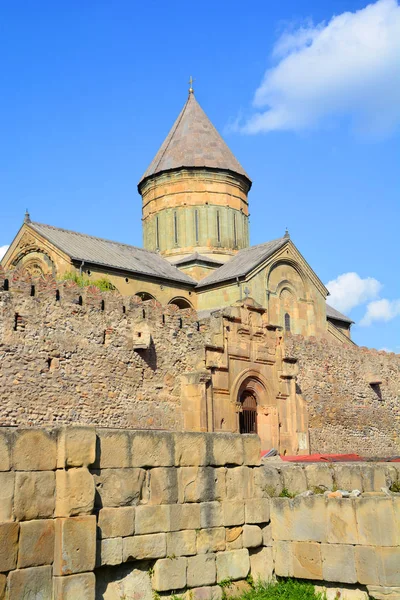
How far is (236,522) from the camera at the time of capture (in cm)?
680

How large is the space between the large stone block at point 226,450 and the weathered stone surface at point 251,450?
0.22 feet

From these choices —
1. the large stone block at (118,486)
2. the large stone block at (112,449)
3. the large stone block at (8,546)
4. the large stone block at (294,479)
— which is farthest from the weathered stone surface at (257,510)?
the large stone block at (8,546)

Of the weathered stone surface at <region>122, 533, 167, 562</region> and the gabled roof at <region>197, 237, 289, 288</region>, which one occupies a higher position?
the gabled roof at <region>197, 237, 289, 288</region>

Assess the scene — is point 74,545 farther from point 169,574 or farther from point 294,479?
point 294,479

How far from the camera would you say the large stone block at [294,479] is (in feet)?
24.6

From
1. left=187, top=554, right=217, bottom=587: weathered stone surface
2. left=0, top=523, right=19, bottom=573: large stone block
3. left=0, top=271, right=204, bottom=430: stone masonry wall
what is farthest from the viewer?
left=0, top=271, right=204, bottom=430: stone masonry wall

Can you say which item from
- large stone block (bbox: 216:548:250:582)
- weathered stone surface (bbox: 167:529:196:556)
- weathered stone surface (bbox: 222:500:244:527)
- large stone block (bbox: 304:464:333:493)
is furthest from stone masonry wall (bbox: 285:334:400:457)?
weathered stone surface (bbox: 167:529:196:556)

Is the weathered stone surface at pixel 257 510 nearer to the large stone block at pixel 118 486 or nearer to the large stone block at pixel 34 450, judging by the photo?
the large stone block at pixel 118 486

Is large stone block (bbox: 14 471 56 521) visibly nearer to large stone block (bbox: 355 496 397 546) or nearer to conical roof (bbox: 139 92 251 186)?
large stone block (bbox: 355 496 397 546)

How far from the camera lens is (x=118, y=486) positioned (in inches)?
231

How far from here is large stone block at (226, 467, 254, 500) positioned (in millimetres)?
6828

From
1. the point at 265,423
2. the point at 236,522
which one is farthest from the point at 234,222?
the point at 236,522

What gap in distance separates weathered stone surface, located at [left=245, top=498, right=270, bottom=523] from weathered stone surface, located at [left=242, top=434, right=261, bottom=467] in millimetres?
349

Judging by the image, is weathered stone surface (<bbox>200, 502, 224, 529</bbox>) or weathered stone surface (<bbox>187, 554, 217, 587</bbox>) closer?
weathered stone surface (<bbox>187, 554, 217, 587</bbox>)
